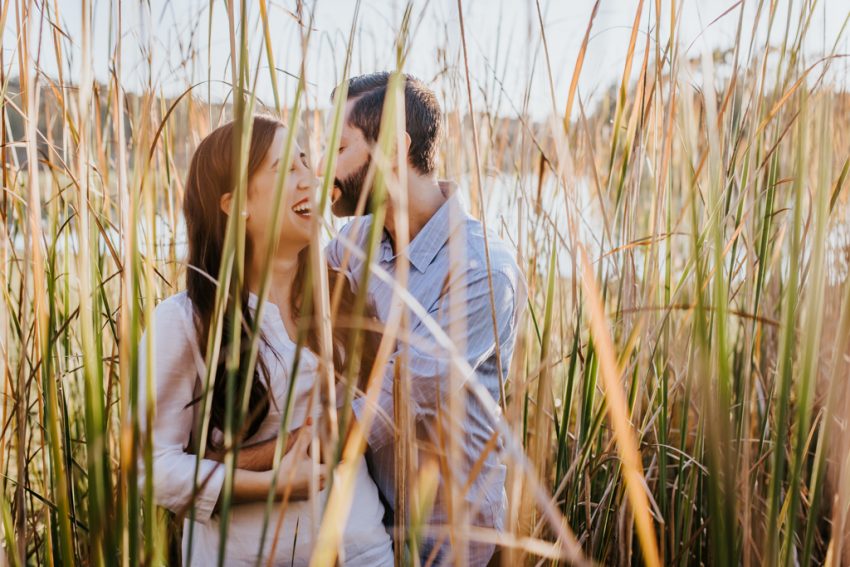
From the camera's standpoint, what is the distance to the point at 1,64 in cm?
80

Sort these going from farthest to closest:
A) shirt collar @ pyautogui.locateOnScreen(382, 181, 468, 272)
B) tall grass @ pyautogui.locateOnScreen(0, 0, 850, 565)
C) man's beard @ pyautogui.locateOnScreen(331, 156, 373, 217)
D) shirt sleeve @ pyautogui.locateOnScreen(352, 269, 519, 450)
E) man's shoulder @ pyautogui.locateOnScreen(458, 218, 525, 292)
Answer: man's beard @ pyautogui.locateOnScreen(331, 156, 373, 217), shirt collar @ pyautogui.locateOnScreen(382, 181, 468, 272), man's shoulder @ pyautogui.locateOnScreen(458, 218, 525, 292), shirt sleeve @ pyautogui.locateOnScreen(352, 269, 519, 450), tall grass @ pyautogui.locateOnScreen(0, 0, 850, 565)

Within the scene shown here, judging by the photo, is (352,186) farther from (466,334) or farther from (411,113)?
(466,334)

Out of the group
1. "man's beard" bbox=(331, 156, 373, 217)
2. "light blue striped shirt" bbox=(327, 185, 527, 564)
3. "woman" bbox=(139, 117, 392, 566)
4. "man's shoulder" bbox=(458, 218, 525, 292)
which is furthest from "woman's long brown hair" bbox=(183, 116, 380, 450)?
"man's beard" bbox=(331, 156, 373, 217)

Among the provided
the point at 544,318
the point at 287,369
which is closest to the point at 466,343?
the point at 287,369

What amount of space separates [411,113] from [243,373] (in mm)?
1036

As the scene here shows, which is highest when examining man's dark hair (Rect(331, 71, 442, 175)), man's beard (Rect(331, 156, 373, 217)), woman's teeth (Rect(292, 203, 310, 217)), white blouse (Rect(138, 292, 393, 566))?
man's dark hair (Rect(331, 71, 442, 175))

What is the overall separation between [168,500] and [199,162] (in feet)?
1.81

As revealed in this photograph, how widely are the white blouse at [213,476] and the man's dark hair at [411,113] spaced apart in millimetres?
723

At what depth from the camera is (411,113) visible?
1.75 metres

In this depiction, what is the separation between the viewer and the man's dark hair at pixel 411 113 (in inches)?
65.2

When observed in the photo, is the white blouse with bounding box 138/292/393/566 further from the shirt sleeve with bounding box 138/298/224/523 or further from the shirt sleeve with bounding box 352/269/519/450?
the shirt sleeve with bounding box 352/269/519/450

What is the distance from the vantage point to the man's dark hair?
5.44 feet

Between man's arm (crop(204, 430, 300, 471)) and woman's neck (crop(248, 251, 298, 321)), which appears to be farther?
woman's neck (crop(248, 251, 298, 321))

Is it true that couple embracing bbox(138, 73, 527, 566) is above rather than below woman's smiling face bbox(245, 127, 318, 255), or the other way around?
below
